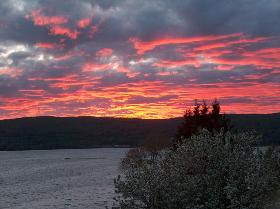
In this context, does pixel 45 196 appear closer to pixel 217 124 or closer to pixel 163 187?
pixel 217 124

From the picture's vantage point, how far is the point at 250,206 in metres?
26.1

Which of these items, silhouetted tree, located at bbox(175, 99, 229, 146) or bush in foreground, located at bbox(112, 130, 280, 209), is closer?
bush in foreground, located at bbox(112, 130, 280, 209)

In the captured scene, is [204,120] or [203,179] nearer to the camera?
[203,179]

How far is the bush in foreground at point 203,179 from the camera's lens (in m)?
26.8

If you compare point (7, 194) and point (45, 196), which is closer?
point (45, 196)

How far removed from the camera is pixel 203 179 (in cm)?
2814

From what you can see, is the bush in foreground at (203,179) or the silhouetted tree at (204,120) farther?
the silhouetted tree at (204,120)

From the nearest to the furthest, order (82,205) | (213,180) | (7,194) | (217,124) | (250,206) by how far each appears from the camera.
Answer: (250,206), (213,180), (217,124), (82,205), (7,194)

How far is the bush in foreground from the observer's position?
2677cm

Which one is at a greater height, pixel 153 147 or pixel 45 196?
pixel 153 147

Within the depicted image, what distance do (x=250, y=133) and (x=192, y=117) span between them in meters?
29.4

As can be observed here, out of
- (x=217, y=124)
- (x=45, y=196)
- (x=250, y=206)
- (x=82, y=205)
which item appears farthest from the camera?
(x=45, y=196)

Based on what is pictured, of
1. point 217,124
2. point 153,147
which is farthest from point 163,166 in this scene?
point 153,147

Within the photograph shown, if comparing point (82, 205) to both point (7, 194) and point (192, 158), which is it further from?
point (192, 158)
